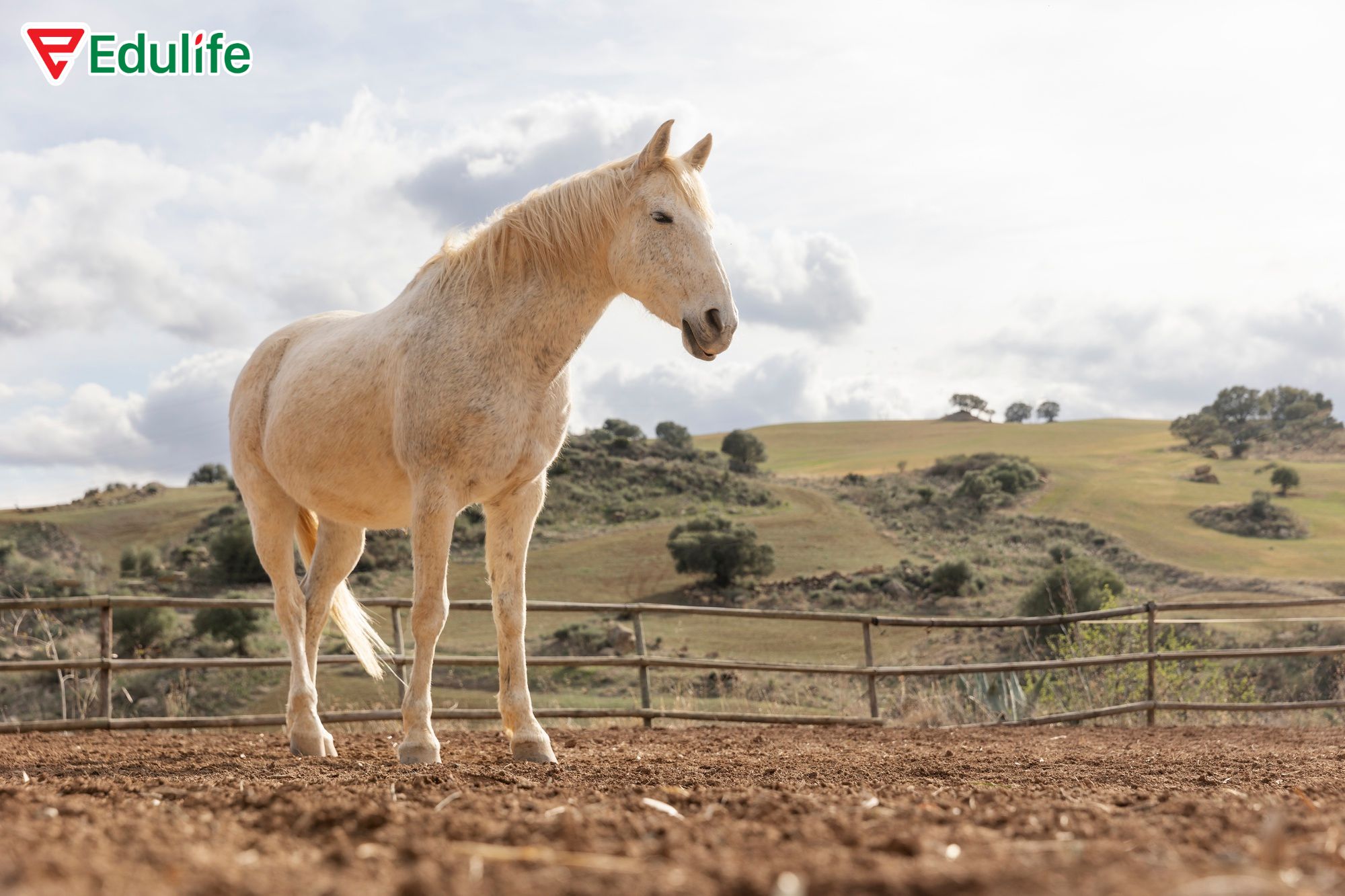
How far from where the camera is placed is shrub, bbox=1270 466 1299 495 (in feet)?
131

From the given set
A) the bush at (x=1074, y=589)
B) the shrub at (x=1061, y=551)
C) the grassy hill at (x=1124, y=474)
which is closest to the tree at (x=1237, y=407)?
the grassy hill at (x=1124, y=474)

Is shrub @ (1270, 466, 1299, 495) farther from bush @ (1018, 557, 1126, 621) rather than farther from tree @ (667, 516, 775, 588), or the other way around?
tree @ (667, 516, 775, 588)

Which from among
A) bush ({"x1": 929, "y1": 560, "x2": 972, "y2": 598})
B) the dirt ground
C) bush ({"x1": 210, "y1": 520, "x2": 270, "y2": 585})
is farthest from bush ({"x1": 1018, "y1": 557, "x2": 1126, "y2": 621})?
bush ({"x1": 210, "y1": 520, "x2": 270, "y2": 585})

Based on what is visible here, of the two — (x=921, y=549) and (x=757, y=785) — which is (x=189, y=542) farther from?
(x=757, y=785)

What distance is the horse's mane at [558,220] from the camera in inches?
188

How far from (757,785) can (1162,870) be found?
213cm

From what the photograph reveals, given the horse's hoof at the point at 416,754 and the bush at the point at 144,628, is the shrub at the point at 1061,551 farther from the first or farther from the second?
the horse's hoof at the point at 416,754

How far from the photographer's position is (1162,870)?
170 centimetres

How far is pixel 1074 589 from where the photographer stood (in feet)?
71.1

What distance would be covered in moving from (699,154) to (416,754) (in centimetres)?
299

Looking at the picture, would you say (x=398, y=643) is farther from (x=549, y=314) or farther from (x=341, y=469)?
(x=549, y=314)

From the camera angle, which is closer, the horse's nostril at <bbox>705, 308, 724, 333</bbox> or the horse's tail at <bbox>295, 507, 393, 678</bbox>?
the horse's nostril at <bbox>705, 308, 724, 333</bbox>

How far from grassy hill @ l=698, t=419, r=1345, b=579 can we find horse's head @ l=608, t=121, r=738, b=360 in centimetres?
3026

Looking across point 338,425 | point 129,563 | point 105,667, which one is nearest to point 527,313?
point 338,425
